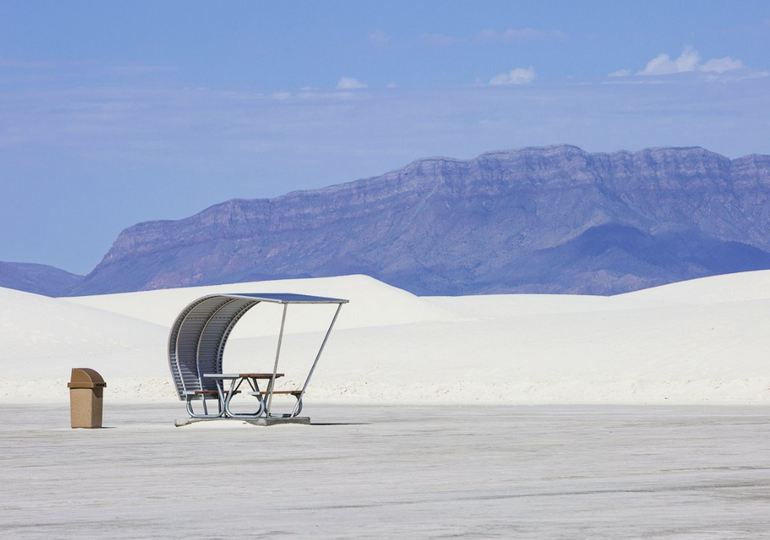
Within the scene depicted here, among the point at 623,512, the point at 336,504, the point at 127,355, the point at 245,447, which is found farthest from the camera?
the point at 127,355

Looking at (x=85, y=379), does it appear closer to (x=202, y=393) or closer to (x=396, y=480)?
(x=202, y=393)

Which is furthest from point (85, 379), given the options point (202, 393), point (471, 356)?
point (471, 356)

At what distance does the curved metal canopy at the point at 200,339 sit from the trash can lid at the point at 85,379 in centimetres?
117

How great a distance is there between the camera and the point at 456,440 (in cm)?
1948

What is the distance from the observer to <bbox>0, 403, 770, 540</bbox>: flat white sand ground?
10.1m

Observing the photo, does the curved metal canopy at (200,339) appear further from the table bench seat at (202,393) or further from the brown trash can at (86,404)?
the brown trash can at (86,404)

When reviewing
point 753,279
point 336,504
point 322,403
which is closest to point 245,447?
point 336,504

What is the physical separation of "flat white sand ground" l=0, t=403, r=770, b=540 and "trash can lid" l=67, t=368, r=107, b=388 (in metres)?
0.92

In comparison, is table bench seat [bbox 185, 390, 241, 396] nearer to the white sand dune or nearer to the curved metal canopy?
the curved metal canopy

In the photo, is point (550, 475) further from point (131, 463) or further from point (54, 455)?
point (54, 455)

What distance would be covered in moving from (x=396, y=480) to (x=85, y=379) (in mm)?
11975

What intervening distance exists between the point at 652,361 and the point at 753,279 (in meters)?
64.9

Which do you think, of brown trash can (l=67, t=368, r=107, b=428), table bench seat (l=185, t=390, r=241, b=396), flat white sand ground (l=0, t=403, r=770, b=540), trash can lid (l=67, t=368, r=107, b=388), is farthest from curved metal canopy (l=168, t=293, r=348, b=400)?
flat white sand ground (l=0, t=403, r=770, b=540)

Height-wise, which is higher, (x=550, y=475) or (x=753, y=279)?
(x=753, y=279)
